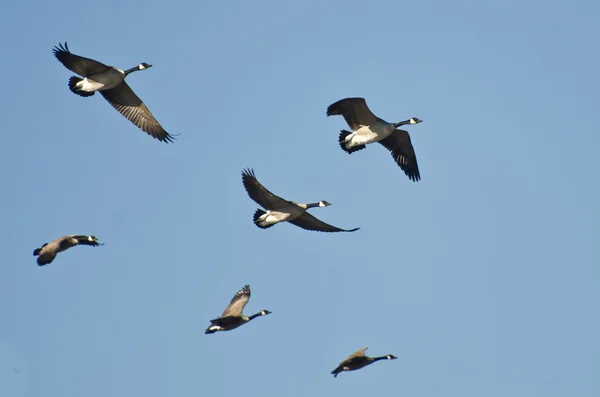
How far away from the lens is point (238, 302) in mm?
23297

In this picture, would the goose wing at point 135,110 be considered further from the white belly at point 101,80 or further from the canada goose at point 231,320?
the canada goose at point 231,320

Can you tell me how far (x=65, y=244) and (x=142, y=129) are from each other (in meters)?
5.02

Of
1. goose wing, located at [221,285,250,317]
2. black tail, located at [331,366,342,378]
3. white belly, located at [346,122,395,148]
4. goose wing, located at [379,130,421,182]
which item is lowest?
black tail, located at [331,366,342,378]

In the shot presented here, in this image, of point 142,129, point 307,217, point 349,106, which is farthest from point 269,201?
→ point 142,129

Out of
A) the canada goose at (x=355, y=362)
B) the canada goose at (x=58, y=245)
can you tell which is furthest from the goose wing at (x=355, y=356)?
the canada goose at (x=58, y=245)

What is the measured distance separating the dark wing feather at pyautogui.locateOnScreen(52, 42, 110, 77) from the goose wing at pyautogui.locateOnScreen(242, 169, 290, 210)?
4192 millimetres

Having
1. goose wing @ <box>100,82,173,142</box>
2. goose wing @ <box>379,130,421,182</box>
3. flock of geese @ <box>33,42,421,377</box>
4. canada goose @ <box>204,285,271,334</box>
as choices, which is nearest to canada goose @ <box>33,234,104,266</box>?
flock of geese @ <box>33,42,421,377</box>

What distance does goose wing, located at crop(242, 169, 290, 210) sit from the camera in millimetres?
21922

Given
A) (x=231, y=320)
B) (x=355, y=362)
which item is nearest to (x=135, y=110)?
(x=231, y=320)

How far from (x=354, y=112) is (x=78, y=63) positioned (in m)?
6.26

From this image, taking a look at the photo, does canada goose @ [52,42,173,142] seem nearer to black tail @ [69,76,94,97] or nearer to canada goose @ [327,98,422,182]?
black tail @ [69,76,94,97]

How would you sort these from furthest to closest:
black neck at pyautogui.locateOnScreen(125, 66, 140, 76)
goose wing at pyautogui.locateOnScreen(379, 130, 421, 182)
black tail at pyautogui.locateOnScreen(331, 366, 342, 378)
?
1. goose wing at pyautogui.locateOnScreen(379, 130, 421, 182)
2. black neck at pyautogui.locateOnScreen(125, 66, 140, 76)
3. black tail at pyautogui.locateOnScreen(331, 366, 342, 378)

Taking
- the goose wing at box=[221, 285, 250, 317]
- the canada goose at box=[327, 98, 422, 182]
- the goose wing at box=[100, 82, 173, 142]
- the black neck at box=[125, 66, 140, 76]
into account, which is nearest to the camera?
the goose wing at box=[221, 285, 250, 317]

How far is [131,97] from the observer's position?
24625 mm
